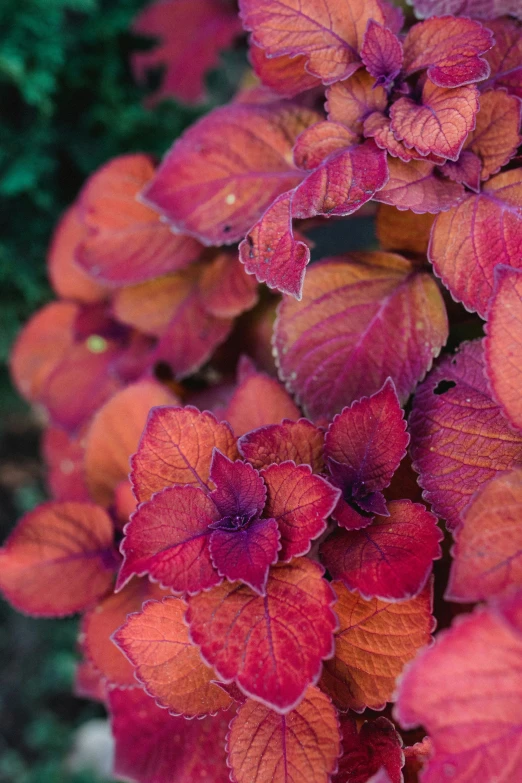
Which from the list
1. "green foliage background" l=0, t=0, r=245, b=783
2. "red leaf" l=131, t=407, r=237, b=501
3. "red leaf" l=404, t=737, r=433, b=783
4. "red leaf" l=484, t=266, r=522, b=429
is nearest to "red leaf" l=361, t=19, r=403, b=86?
"red leaf" l=484, t=266, r=522, b=429

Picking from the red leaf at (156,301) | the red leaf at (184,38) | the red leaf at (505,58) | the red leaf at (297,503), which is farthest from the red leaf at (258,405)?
the red leaf at (184,38)

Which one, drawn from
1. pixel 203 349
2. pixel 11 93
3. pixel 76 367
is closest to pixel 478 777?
pixel 203 349

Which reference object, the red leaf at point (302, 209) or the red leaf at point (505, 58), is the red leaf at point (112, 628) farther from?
the red leaf at point (505, 58)

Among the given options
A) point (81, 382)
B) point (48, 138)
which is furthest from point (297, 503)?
point (48, 138)

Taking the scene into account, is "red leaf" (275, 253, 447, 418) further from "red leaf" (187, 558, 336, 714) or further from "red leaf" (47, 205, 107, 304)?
"red leaf" (47, 205, 107, 304)

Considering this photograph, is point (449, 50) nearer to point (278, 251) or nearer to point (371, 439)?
point (278, 251)
